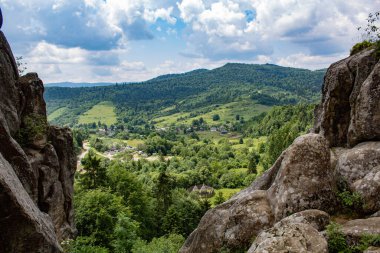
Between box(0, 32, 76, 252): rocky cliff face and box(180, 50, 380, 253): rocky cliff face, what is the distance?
34.8 ft

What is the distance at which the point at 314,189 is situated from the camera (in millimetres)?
18344

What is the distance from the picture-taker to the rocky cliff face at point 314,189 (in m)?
15.3

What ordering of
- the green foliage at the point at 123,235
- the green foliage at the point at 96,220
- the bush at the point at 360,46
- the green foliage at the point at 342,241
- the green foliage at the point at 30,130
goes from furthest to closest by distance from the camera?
the green foliage at the point at 96,220 < the green foliage at the point at 123,235 < the green foliage at the point at 30,130 < the bush at the point at 360,46 < the green foliage at the point at 342,241

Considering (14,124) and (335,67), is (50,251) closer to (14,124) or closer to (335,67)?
(14,124)

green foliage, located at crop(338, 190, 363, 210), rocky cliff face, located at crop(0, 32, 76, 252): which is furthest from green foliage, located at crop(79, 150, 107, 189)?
green foliage, located at crop(338, 190, 363, 210)

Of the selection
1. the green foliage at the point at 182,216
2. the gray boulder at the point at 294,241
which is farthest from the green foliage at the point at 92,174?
the gray boulder at the point at 294,241

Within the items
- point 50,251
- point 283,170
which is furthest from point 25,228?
point 283,170

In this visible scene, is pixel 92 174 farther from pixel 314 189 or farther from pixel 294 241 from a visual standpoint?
pixel 294 241

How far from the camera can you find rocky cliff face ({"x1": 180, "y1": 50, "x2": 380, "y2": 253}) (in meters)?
15.3

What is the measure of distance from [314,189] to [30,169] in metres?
20.3

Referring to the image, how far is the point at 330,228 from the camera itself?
584 inches

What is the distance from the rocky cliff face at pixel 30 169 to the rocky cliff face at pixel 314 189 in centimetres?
1061

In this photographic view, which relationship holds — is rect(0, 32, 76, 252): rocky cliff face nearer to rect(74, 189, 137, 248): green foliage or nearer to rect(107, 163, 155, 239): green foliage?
rect(74, 189, 137, 248): green foliage

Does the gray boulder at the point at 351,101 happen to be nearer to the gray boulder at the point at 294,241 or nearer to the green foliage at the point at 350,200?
the green foliage at the point at 350,200
